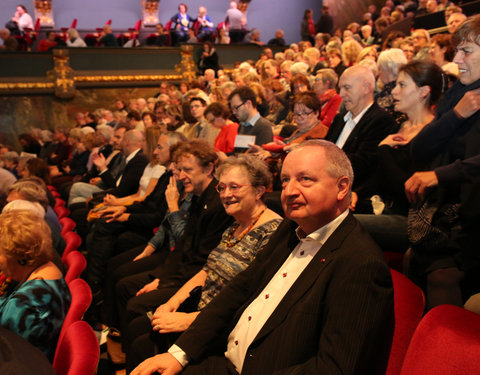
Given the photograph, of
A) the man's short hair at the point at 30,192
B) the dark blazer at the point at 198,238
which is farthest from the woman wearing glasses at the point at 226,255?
the man's short hair at the point at 30,192

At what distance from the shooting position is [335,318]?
4.00 ft

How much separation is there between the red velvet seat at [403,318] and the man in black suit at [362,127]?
3.50 feet

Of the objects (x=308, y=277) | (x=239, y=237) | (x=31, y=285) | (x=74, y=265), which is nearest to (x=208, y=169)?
(x=239, y=237)

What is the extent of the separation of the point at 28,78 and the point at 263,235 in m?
10.6

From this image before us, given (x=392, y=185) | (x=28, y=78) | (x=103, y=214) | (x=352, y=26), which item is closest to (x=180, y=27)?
(x=28, y=78)

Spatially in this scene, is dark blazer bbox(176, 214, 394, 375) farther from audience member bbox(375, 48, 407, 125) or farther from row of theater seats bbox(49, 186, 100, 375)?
audience member bbox(375, 48, 407, 125)

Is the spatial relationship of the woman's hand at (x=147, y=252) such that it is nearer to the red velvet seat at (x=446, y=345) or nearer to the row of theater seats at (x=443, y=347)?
the row of theater seats at (x=443, y=347)

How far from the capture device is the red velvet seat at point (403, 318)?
54.5 inches

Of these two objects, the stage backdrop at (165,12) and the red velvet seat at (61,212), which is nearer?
the red velvet seat at (61,212)

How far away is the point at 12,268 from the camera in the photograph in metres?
2.07

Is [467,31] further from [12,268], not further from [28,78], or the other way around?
[28,78]

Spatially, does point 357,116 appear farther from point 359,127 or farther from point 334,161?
point 334,161

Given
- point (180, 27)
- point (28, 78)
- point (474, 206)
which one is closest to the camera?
point (474, 206)

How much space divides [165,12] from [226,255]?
1566 cm
